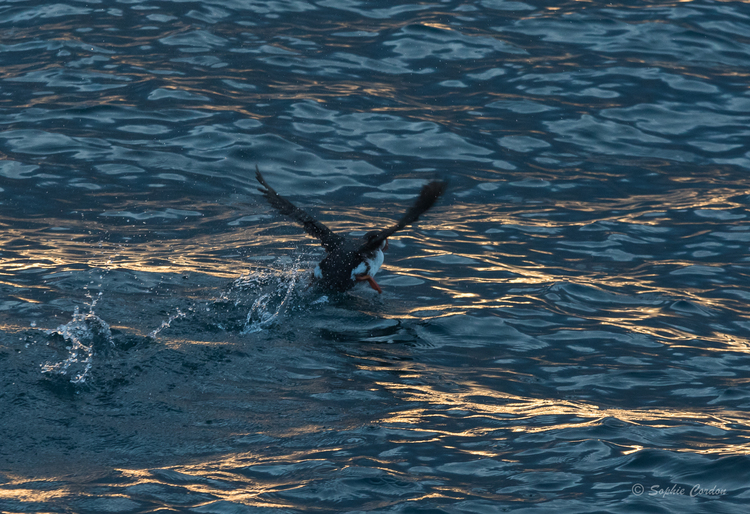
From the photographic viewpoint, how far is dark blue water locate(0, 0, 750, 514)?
5750mm

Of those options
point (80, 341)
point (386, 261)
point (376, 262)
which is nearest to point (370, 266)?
point (376, 262)

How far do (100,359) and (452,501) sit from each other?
3431 millimetres

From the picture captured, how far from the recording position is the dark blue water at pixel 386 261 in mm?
5750

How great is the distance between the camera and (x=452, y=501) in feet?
17.4

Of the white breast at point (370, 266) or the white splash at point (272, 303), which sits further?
the white breast at point (370, 266)

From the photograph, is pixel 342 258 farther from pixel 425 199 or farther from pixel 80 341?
pixel 80 341

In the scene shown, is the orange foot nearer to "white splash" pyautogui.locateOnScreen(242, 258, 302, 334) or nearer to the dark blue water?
the dark blue water

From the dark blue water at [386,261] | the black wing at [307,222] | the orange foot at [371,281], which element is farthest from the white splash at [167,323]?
the orange foot at [371,281]

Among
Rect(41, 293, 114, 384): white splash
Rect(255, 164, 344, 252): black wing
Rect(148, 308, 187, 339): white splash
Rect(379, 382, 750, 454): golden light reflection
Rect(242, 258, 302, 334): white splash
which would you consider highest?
Rect(255, 164, 344, 252): black wing

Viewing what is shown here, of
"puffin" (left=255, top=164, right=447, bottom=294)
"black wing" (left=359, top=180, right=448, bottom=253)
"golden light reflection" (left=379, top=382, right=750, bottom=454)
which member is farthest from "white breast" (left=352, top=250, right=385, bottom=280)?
"golden light reflection" (left=379, top=382, right=750, bottom=454)

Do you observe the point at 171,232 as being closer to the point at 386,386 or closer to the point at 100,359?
the point at 100,359

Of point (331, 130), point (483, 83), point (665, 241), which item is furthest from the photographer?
point (483, 83)

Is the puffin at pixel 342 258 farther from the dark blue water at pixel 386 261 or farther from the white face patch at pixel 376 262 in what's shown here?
the dark blue water at pixel 386 261

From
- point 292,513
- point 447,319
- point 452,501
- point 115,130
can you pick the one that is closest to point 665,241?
point 447,319
